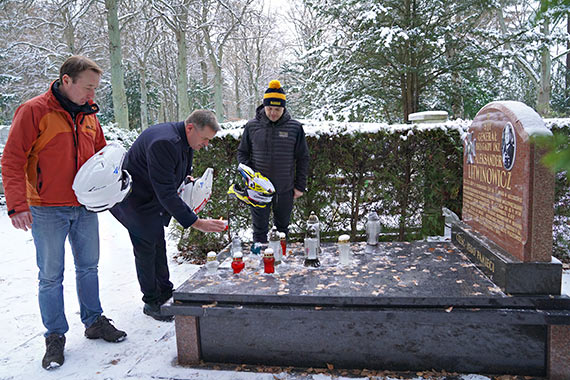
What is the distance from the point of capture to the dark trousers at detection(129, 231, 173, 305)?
331cm

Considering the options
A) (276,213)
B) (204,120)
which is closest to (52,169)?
(204,120)

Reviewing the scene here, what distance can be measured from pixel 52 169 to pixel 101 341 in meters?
1.39

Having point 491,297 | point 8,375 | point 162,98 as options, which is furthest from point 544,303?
point 162,98

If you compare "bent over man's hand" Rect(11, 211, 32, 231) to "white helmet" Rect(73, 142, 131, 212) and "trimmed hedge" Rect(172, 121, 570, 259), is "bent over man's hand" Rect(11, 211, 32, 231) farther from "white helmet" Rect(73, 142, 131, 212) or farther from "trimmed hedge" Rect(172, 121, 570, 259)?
"trimmed hedge" Rect(172, 121, 570, 259)

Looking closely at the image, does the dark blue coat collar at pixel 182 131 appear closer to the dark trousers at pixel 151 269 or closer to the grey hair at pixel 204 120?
the grey hair at pixel 204 120

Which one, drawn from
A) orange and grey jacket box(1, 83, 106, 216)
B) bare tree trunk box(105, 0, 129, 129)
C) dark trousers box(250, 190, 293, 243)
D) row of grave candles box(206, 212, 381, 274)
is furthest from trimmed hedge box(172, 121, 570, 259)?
bare tree trunk box(105, 0, 129, 129)

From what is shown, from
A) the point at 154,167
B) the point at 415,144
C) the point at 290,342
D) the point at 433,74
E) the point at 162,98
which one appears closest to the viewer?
the point at 290,342

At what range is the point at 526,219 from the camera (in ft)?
8.13

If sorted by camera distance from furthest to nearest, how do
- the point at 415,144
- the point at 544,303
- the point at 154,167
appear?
the point at 415,144 → the point at 154,167 → the point at 544,303

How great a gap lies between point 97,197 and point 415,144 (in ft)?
11.9

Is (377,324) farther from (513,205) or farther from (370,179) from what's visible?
(370,179)

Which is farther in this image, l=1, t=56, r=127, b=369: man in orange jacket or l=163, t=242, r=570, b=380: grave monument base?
l=1, t=56, r=127, b=369: man in orange jacket

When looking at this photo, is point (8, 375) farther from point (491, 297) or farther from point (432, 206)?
point (432, 206)

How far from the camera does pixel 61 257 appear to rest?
282 cm
